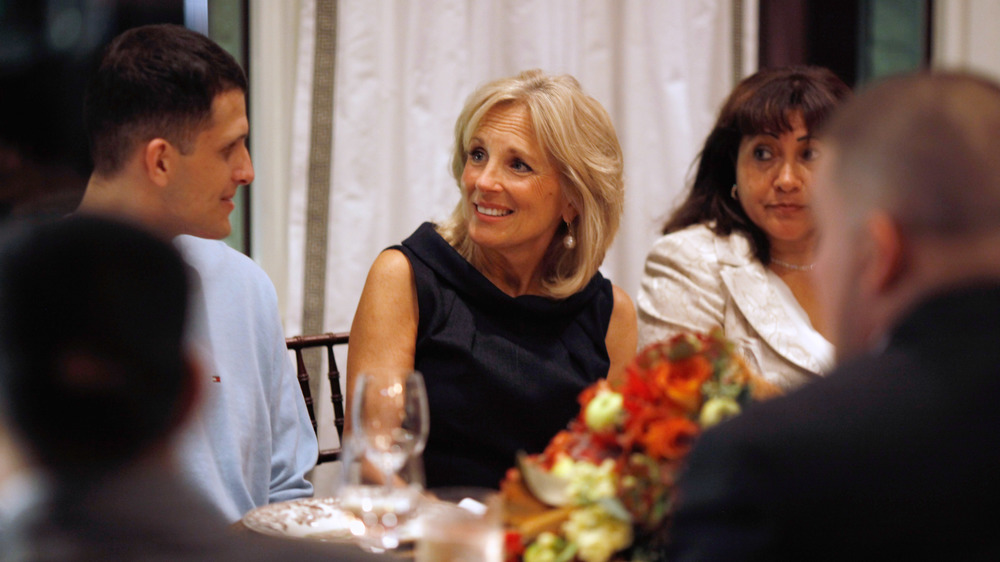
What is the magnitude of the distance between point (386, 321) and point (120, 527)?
1549 millimetres

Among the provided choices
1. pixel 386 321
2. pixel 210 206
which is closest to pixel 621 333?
pixel 386 321

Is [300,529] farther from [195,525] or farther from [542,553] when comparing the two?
[195,525]

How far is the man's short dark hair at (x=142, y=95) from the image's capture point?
1815 mm

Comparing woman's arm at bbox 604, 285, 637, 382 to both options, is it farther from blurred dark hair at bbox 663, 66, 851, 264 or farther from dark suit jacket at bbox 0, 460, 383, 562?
dark suit jacket at bbox 0, 460, 383, 562

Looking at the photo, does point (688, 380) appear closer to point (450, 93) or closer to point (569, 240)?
point (569, 240)

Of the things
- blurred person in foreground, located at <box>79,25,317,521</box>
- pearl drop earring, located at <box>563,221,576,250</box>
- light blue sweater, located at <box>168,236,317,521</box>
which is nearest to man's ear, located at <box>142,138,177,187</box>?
blurred person in foreground, located at <box>79,25,317,521</box>

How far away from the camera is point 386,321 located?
2219 mm

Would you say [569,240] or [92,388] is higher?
[92,388]

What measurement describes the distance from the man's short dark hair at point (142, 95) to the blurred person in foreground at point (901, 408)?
1356mm

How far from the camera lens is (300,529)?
142 cm

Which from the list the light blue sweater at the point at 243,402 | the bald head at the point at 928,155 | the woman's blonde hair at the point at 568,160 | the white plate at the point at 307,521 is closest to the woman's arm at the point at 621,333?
the woman's blonde hair at the point at 568,160

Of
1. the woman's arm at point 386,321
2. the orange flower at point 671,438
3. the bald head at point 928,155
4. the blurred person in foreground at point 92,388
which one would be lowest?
the woman's arm at point 386,321

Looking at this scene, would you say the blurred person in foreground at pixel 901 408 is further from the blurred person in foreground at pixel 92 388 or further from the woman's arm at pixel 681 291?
the woman's arm at pixel 681 291

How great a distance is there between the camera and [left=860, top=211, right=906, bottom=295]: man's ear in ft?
A: 2.73
